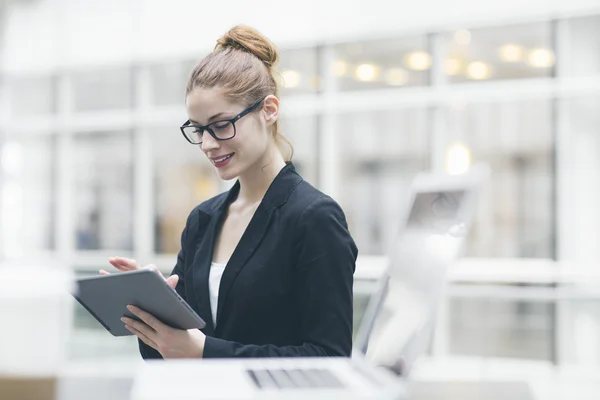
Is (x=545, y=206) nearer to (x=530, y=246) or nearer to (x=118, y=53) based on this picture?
(x=530, y=246)

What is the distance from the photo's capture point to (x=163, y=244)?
8.55m

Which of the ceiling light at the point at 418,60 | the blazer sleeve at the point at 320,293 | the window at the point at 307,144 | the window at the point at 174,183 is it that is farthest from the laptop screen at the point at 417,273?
the window at the point at 174,183

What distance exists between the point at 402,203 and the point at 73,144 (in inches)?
160

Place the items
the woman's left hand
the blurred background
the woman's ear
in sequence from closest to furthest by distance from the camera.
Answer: the woman's left hand, the woman's ear, the blurred background

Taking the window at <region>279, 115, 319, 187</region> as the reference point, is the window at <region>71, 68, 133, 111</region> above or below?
above

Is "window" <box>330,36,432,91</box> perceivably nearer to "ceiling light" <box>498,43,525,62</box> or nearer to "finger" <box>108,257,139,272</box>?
"ceiling light" <box>498,43,525,62</box>

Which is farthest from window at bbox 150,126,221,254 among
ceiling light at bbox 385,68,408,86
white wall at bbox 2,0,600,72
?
ceiling light at bbox 385,68,408,86

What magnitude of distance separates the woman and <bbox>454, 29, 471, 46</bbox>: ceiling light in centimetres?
538

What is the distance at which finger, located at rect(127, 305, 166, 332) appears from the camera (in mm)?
1603

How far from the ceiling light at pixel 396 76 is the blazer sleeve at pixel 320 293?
580cm

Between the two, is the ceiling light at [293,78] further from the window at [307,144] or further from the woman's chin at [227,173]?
the woman's chin at [227,173]

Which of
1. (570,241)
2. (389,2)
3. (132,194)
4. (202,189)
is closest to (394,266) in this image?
(570,241)

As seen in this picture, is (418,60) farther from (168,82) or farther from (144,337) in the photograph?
(144,337)

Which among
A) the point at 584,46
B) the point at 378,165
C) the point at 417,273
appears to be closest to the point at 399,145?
the point at 378,165
